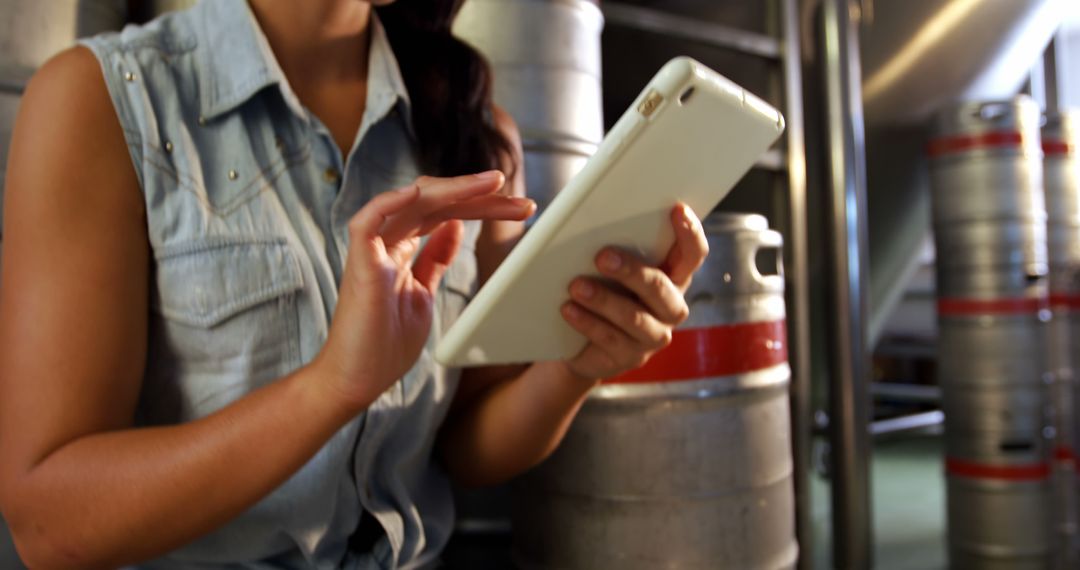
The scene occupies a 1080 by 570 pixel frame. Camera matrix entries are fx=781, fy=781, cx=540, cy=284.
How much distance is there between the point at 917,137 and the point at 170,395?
189 centimetres

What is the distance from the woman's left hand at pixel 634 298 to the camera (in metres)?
0.54

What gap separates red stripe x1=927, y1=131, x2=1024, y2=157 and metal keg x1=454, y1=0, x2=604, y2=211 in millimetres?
1146

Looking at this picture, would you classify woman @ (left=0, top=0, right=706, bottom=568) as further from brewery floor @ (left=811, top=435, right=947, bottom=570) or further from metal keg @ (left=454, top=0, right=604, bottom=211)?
brewery floor @ (left=811, top=435, right=947, bottom=570)

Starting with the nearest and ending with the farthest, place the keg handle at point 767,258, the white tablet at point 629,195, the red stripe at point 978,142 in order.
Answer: the white tablet at point 629,195 < the keg handle at point 767,258 < the red stripe at point 978,142

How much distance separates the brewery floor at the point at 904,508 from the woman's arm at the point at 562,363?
4.25ft

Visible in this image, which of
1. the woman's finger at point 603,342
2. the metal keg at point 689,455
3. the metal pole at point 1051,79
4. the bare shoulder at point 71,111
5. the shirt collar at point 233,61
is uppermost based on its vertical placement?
the metal pole at point 1051,79

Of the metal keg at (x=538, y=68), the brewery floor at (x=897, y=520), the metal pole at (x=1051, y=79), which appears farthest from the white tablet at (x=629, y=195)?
the metal pole at (x=1051, y=79)

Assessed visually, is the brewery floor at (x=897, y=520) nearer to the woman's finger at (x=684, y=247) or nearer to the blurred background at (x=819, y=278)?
the blurred background at (x=819, y=278)

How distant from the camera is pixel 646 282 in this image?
0.55 m

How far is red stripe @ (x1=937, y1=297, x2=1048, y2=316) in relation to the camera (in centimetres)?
175

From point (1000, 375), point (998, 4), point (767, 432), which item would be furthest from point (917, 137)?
point (767, 432)

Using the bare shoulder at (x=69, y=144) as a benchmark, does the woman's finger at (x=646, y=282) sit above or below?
below

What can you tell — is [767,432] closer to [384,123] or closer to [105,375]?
[384,123]

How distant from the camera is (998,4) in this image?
6.31 ft
